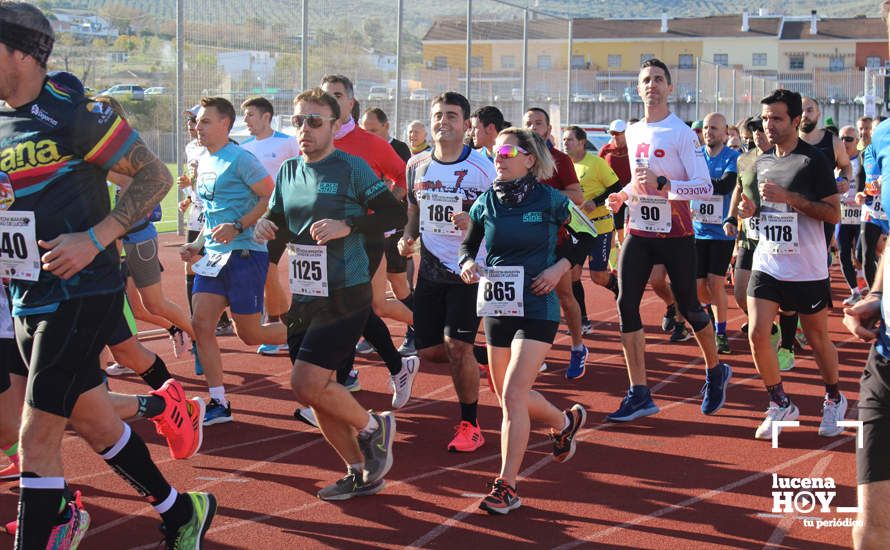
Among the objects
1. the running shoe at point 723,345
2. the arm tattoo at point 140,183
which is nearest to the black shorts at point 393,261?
the running shoe at point 723,345

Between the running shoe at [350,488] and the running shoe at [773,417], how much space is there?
8.74 feet

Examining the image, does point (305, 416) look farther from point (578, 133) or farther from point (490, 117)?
point (578, 133)

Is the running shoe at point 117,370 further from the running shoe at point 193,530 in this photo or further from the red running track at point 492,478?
the running shoe at point 193,530

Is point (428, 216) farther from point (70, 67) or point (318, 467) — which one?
point (70, 67)

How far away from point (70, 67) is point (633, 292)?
9600 millimetres

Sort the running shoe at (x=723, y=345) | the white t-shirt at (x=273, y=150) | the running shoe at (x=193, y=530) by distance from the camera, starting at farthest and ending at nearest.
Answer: the running shoe at (x=723, y=345) < the white t-shirt at (x=273, y=150) < the running shoe at (x=193, y=530)

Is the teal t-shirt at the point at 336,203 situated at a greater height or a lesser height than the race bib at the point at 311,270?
greater

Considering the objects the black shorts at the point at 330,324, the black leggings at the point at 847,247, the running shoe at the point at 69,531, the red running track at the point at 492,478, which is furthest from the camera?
the black leggings at the point at 847,247

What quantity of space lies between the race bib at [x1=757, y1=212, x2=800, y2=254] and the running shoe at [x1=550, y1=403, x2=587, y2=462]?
5.98 feet

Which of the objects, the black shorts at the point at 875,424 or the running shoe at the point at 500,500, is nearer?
the black shorts at the point at 875,424

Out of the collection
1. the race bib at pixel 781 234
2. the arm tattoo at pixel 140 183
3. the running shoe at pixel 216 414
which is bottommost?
the running shoe at pixel 216 414

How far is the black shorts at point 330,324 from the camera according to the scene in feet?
18.1

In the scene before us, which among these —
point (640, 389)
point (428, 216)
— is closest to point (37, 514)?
point (428, 216)

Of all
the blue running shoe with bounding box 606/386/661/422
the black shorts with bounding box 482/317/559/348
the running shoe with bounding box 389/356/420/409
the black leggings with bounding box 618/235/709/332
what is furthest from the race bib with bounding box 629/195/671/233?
the black shorts with bounding box 482/317/559/348
